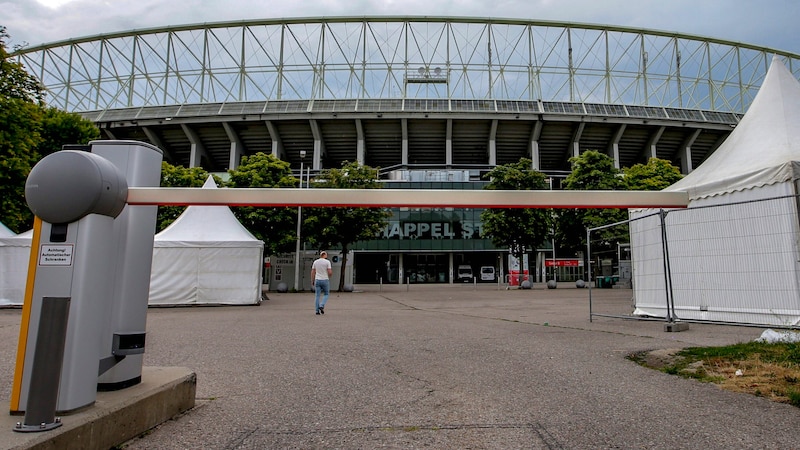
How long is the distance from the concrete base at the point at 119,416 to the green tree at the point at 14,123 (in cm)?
1586

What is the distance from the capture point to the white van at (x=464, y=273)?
→ 48.9 m

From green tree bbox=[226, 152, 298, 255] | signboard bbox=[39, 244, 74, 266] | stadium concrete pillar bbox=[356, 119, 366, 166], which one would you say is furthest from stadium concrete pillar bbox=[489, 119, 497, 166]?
signboard bbox=[39, 244, 74, 266]

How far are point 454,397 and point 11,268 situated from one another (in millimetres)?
16968

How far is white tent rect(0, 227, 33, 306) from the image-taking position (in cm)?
1504

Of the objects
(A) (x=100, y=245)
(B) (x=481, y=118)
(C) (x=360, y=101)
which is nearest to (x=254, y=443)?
(A) (x=100, y=245)

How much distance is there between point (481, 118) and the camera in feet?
172

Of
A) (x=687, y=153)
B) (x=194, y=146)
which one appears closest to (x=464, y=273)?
(x=687, y=153)

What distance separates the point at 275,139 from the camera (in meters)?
54.2

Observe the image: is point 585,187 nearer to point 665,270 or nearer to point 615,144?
point 665,270

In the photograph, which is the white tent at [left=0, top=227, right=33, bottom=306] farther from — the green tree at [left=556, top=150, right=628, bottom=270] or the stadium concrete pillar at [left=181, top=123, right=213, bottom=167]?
the stadium concrete pillar at [left=181, top=123, right=213, bottom=167]

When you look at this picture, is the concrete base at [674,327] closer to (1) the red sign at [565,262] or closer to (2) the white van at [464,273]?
(2) the white van at [464,273]

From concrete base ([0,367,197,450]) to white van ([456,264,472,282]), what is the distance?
46184 mm

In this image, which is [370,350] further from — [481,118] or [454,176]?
[481,118]

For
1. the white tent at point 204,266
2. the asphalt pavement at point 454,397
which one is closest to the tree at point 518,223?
the white tent at point 204,266
